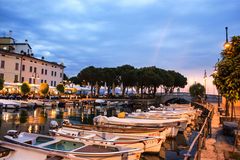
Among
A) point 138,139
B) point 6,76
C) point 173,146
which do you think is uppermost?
point 6,76

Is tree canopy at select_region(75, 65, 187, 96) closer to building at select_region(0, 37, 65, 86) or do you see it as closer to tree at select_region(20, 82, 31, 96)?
building at select_region(0, 37, 65, 86)

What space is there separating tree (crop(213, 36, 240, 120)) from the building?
54.3 m

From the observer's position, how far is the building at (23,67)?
188 ft

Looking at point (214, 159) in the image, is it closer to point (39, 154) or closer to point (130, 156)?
point (130, 156)

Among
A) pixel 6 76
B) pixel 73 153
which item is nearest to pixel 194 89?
pixel 6 76

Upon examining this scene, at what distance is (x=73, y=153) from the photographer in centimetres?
965

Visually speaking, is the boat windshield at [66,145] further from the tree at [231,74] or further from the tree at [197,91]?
the tree at [197,91]

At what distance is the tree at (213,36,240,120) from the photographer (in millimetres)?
8875

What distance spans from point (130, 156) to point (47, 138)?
409 centimetres

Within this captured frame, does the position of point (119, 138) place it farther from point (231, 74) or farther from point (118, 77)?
point (118, 77)

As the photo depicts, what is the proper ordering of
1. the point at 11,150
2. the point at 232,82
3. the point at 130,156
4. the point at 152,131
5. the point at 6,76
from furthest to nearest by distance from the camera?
the point at 6,76 < the point at 152,131 < the point at 130,156 < the point at 11,150 < the point at 232,82

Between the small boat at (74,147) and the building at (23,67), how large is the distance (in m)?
48.4

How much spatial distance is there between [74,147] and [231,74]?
7.41 metres

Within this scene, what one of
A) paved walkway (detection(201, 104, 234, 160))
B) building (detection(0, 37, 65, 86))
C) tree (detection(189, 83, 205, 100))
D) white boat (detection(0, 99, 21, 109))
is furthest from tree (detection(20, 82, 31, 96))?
tree (detection(189, 83, 205, 100))
